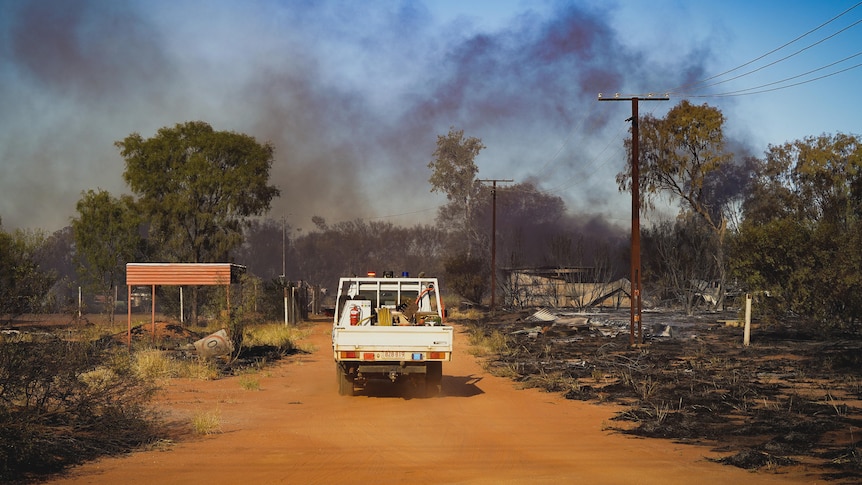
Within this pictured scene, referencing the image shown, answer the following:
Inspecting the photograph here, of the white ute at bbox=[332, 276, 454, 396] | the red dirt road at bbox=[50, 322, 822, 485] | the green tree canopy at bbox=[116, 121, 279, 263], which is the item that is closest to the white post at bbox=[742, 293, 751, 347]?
the red dirt road at bbox=[50, 322, 822, 485]

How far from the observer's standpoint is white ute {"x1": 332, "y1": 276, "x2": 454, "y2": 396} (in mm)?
16281

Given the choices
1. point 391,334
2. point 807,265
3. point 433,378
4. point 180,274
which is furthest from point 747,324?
point 180,274

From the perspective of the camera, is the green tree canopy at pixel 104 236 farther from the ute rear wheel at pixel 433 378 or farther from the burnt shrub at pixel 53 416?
the burnt shrub at pixel 53 416

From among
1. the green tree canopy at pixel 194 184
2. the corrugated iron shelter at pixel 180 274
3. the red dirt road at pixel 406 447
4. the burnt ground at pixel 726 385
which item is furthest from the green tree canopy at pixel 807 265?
the green tree canopy at pixel 194 184

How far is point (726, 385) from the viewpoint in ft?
57.7

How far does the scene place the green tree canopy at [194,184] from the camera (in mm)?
48750

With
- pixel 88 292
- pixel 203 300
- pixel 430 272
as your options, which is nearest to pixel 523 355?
pixel 203 300

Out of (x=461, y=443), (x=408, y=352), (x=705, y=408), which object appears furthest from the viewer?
(x=408, y=352)

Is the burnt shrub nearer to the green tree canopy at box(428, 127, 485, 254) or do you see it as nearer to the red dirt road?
the red dirt road

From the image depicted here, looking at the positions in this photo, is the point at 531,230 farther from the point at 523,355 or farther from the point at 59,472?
the point at 59,472

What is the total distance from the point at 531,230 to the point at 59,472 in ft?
348

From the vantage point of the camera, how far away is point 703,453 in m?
11.1

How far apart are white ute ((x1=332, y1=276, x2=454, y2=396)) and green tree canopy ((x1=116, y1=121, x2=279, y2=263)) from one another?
31.5 m

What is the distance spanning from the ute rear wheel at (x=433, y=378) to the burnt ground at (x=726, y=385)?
2756mm
